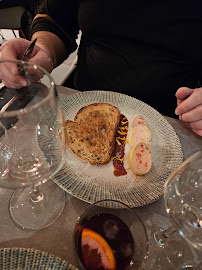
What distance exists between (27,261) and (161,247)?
0.32m

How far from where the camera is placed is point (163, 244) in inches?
21.7

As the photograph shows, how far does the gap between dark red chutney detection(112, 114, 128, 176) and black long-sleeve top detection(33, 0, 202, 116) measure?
0.24 meters

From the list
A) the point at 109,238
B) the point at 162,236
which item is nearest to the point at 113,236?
the point at 109,238

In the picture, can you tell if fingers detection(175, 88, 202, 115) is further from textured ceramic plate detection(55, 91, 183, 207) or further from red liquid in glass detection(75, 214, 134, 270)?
red liquid in glass detection(75, 214, 134, 270)

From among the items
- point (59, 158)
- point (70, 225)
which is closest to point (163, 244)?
point (70, 225)

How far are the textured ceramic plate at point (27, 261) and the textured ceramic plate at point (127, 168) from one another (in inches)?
6.7

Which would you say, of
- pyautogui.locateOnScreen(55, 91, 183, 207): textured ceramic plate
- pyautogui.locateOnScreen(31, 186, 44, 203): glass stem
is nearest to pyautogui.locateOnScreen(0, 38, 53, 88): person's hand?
pyautogui.locateOnScreen(55, 91, 183, 207): textured ceramic plate

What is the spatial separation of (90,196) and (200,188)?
0.92 ft

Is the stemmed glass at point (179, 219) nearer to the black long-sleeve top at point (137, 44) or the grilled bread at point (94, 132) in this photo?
the grilled bread at point (94, 132)

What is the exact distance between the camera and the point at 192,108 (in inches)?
30.8

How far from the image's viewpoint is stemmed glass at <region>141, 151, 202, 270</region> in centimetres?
45

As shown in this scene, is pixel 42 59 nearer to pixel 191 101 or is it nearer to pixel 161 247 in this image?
pixel 191 101

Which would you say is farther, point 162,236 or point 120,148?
point 120,148

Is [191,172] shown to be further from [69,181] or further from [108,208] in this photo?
[69,181]
